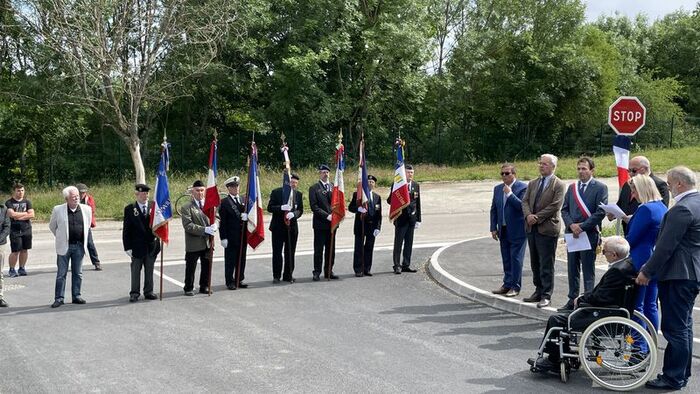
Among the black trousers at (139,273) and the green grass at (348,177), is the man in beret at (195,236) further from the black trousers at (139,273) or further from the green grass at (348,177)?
the green grass at (348,177)

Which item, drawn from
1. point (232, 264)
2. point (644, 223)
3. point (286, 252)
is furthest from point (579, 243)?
point (232, 264)

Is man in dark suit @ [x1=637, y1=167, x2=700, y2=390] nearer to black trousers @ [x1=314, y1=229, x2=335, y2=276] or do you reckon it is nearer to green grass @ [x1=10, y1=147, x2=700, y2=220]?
black trousers @ [x1=314, y1=229, x2=335, y2=276]

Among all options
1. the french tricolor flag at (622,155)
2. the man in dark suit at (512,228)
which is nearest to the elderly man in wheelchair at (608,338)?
the man in dark suit at (512,228)

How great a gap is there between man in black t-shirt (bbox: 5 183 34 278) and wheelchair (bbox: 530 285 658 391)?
10.5 m

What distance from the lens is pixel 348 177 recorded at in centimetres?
3172

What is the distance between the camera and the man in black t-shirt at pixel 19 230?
14492 millimetres

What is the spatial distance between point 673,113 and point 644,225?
130 feet

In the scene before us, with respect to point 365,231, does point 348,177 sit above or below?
above

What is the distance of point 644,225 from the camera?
323 inches

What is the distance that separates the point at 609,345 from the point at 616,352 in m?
0.09

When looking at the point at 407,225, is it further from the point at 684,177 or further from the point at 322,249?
the point at 684,177

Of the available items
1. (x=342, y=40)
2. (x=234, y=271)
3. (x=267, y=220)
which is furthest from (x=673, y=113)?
(x=234, y=271)

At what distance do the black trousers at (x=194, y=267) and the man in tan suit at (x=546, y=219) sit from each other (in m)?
5.19

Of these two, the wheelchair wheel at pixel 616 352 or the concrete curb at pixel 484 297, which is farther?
the concrete curb at pixel 484 297
